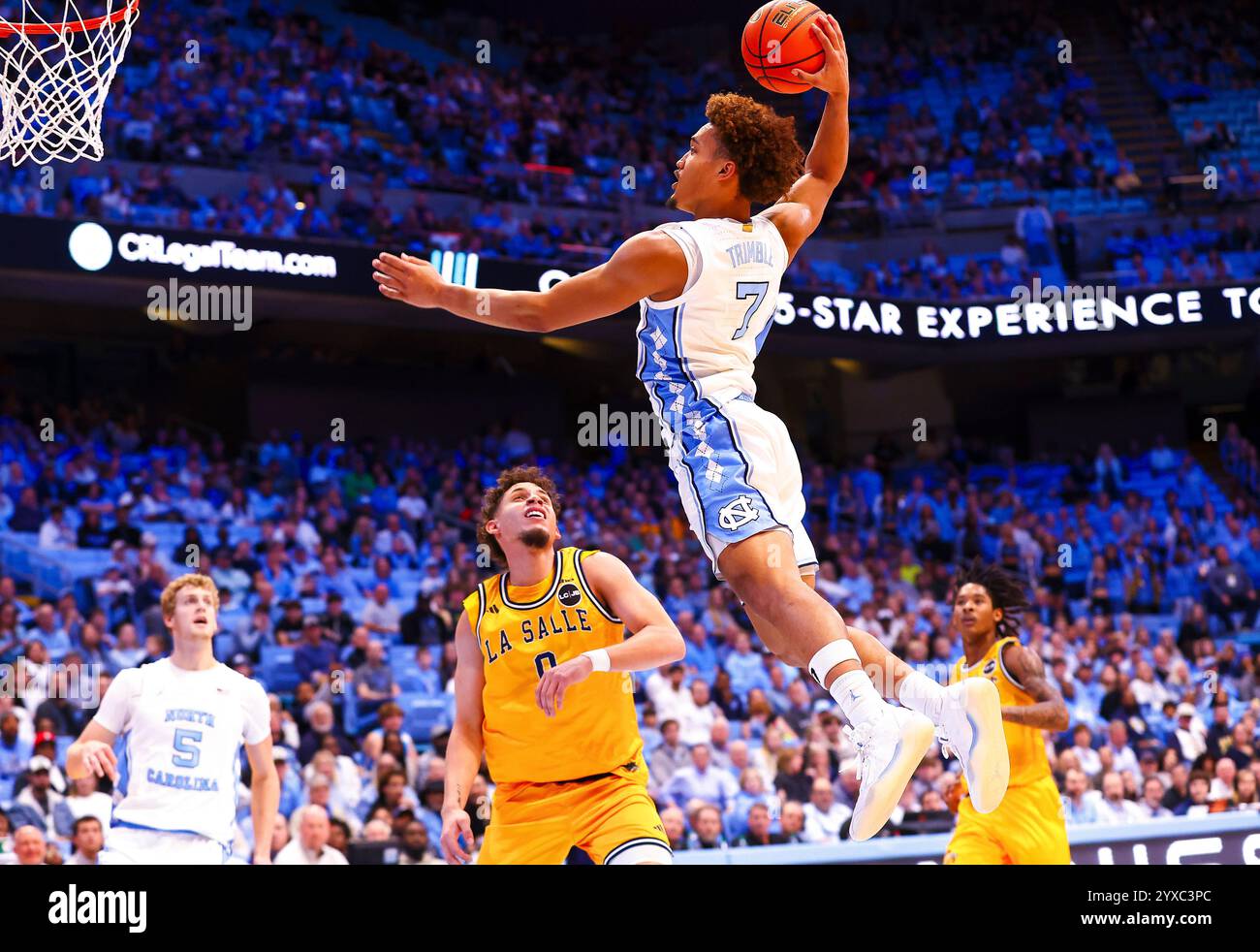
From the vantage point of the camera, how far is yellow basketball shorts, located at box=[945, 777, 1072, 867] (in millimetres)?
6062

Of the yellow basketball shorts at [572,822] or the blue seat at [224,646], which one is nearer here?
the yellow basketball shorts at [572,822]

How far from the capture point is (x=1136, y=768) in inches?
445

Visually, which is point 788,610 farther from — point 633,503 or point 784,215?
point 633,503

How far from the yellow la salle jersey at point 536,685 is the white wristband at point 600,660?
14.0 inches

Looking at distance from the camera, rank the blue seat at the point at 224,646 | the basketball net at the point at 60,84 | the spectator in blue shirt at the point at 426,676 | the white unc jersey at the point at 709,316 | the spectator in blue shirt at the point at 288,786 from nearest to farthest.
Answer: the white unc jersey at the point at 709,316 < the basketball net at the point at 60,84 < the spectator in blue shirt at the point at 288,786 < the blue seat at the point at 224,646 < the spectator in blue shirt at the point at 426,676

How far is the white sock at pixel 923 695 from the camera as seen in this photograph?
162 inches

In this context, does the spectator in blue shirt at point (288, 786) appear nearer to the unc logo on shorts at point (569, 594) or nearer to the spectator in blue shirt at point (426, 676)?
the spectator in blue shirt at point (426, 676)

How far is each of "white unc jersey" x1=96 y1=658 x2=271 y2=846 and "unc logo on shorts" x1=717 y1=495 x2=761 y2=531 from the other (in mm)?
2420

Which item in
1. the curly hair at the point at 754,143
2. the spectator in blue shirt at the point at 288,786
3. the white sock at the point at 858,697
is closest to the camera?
the white sock at the point at 858,697

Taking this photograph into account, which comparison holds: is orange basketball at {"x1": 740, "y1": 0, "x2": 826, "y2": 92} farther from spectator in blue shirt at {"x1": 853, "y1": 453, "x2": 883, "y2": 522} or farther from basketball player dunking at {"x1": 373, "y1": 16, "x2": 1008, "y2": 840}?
spectator in blue shirt at {"x1": 853, "y1": 453, "x2": 883, "y2": 522}

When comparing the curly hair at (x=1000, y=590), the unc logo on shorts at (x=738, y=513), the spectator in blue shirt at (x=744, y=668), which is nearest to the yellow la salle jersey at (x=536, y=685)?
the unc logo on shorts at (x=738, y=513)

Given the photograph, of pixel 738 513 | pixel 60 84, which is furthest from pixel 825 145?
pixel 60 84

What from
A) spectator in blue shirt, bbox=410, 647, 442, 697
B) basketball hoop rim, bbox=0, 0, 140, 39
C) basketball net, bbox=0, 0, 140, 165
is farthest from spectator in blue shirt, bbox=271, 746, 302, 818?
basketball hoop rim, bbox=0, 0, 140, 39
